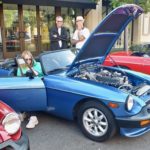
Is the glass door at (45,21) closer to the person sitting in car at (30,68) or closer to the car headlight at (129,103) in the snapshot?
the person sitting in car at (30,68)

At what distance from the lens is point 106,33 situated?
13.5 feet

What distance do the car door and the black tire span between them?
64 centimetres

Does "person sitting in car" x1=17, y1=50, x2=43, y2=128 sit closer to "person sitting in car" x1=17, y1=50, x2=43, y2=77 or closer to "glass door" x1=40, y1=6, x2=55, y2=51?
"person sitting in car" x1=17, y1=50, x2=43, y2=77

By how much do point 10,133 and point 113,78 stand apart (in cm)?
201

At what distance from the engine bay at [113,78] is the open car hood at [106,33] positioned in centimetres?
17

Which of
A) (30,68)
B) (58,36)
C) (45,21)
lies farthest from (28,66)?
(45,21)

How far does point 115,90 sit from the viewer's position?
3646 millimetres

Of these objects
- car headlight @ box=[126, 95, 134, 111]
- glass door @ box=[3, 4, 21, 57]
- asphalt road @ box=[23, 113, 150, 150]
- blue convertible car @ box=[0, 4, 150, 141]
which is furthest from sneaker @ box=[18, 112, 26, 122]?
glass door @ box=[3, 4, 21, 57]

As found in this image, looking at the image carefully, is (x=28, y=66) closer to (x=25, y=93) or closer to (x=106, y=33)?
(x=25, y=93)

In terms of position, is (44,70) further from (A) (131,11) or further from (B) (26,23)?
(B) (26,23)

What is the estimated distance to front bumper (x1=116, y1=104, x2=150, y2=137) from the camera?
133 inches

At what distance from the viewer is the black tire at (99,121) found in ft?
11.7

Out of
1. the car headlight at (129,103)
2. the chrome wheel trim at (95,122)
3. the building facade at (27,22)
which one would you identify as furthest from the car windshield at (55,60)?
the building facade at (27,22)

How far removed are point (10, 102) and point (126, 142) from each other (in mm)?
1826
